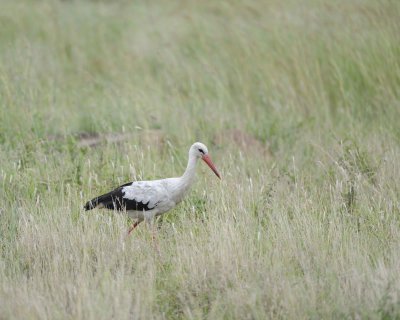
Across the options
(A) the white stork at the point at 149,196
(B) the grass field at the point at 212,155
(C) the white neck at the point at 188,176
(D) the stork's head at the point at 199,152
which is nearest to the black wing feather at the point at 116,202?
(A) the white stork at the point at 149,196

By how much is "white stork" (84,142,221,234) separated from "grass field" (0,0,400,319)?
0.15 metres

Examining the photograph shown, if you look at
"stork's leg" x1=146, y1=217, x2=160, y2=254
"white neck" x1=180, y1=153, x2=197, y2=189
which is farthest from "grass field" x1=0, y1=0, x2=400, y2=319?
"white neck" x1=180, y1=153, x2=197, y2=189

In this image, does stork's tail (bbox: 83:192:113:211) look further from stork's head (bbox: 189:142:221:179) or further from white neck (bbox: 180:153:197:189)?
stork's head (bbox: 189:142:221:179)

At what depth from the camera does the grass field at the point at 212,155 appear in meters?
5.08

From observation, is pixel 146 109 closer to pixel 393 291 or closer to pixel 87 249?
pixel 87 249

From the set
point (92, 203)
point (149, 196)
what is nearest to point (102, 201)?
point (92, 203)

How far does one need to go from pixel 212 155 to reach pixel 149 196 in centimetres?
229

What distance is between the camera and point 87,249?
19.2 feet

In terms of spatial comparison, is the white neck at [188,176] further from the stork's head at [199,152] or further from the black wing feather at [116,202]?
the black wing feather at [116,202]

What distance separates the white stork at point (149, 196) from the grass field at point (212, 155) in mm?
150

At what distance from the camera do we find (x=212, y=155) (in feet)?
28.1

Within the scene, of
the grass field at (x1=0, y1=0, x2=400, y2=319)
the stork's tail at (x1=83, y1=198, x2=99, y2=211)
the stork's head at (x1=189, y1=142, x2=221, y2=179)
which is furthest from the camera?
the stork's head at (x1=189, y1=142, x2=221, y2=179)

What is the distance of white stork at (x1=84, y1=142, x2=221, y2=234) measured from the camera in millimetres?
6402

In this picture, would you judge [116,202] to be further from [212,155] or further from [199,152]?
[212,155]
